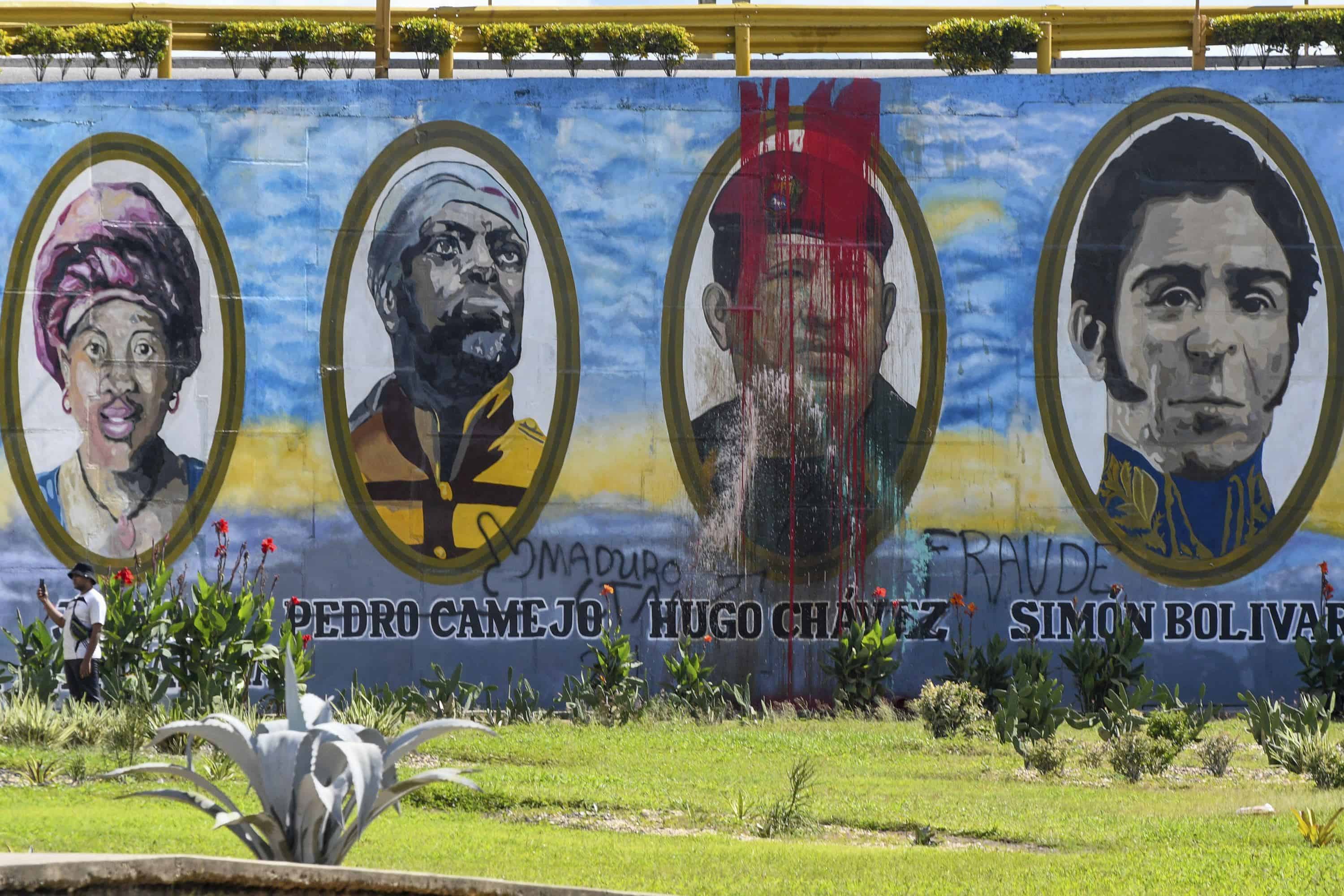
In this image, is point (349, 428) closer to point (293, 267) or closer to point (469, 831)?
point (293, 267)

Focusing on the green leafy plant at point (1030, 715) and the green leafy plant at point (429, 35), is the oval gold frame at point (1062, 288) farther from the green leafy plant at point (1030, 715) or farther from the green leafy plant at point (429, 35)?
the green leafy plant at point (429, 35)

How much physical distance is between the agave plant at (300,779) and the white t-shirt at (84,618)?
7.71 m

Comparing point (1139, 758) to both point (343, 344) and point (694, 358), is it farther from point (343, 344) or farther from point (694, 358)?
point (343, 344)

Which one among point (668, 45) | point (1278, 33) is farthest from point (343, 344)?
point (1278, 33)

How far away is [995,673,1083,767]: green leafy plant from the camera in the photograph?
560 inches

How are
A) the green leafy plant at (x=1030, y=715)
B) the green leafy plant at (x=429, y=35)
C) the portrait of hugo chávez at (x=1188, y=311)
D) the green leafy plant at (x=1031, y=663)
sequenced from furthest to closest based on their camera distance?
the green leafy plant at (x=429, y=35) → the portrait of hugo chávez at (x=1188, y=311) → the green leafy plant at (x=1031, y=663) → the green leafy plant at (x=1030, y=715)

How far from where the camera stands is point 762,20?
769 inches

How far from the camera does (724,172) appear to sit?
18891 millimetres

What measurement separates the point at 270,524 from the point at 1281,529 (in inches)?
461

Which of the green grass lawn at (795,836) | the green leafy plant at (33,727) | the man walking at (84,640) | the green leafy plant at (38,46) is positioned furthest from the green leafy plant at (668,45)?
the green leafy plant at (33,727)

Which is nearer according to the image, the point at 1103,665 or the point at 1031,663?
the point at 1031,663

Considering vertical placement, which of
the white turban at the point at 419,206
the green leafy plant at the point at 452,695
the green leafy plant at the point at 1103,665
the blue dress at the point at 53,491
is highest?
the white turban at the point at 419,206

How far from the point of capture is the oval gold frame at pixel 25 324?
18.3 meters

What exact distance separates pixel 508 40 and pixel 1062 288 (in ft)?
23.9
